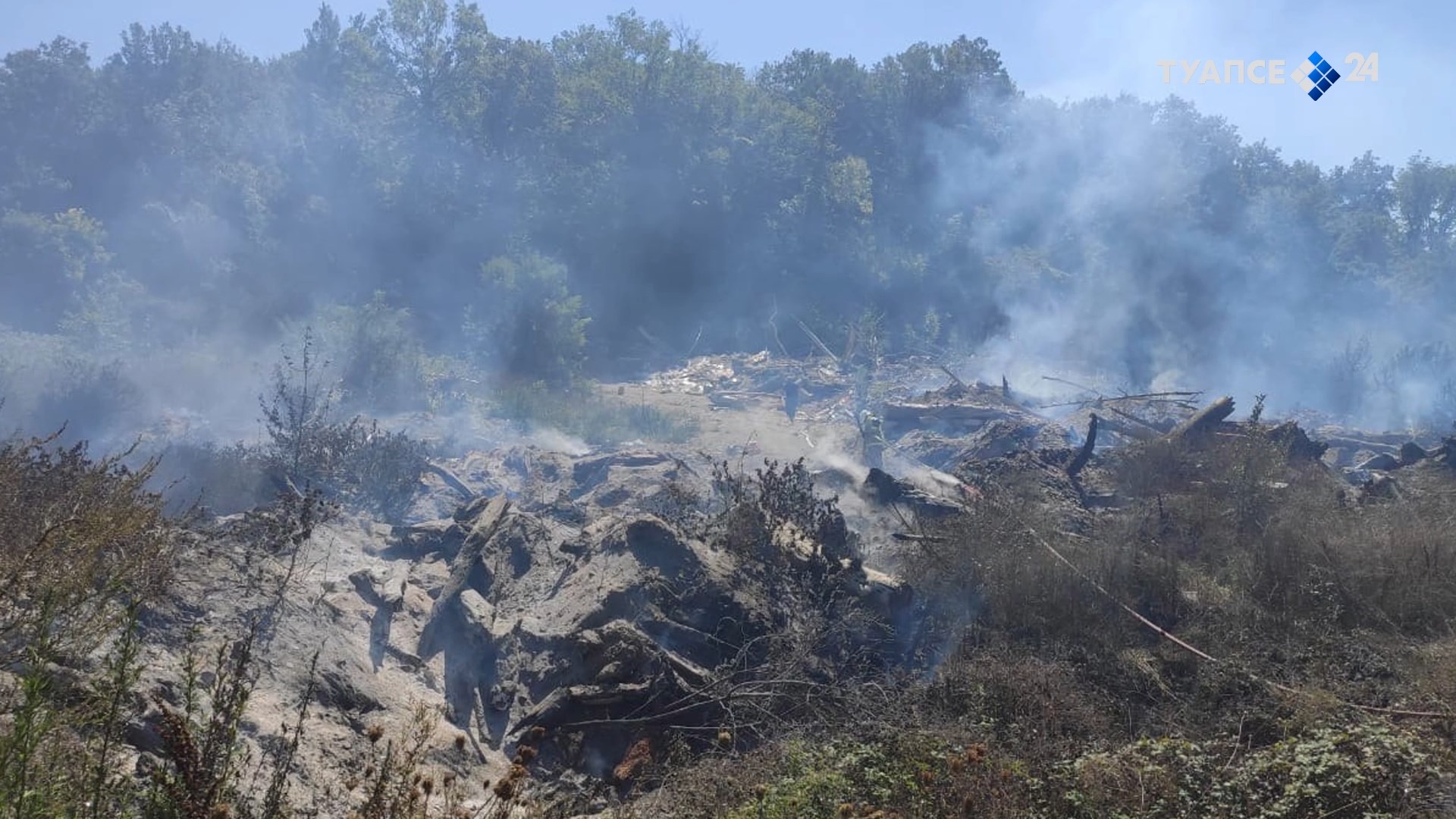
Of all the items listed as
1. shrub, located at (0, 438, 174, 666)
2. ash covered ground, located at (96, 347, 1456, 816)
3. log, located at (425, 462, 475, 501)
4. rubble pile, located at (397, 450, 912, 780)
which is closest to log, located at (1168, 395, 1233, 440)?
ash covered ground, located at (96, 347, 1456, 816)

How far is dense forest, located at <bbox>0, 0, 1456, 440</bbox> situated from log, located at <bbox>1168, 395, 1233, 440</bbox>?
13919mm

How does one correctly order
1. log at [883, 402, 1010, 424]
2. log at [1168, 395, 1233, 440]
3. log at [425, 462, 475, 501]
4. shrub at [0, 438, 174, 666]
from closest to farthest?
shrub at [0, 438, 174, 666], log at [1168, 395, 1233, 440], log at [425, 462, 475, 501], log at [883, 402, 1010, 424]

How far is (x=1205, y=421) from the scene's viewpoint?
1245 cm

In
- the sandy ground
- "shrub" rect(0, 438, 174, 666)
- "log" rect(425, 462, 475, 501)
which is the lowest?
"log" rect(425, 462, 475, 501)

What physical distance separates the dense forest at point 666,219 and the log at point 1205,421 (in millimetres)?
13919

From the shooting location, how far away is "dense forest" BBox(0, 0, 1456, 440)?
2459 cm

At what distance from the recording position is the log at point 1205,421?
12.1m

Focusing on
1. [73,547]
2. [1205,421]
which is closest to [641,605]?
[73,547]

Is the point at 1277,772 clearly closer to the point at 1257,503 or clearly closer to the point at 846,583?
the point at 846,583

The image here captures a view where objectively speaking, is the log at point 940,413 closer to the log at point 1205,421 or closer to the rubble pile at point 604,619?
the log at point 1205,421

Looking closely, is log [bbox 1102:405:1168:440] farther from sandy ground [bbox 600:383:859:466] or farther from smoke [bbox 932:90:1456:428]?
smoke [bbox 932:90:1456:428]

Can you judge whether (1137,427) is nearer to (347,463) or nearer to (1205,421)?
(1205,421)

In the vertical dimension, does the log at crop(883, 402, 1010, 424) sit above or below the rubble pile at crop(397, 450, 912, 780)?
above

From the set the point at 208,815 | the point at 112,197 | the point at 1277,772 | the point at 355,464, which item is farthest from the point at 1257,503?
the point at 112,197
